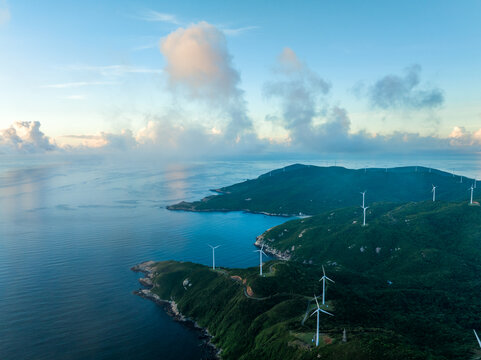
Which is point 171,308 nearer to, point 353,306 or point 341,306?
point 341,306

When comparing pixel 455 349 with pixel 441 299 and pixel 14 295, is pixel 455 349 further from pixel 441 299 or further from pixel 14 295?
pixel 14 295

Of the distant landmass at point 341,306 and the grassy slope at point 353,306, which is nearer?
the distant landmass at point 341,306

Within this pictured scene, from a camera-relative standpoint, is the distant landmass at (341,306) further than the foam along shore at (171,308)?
No

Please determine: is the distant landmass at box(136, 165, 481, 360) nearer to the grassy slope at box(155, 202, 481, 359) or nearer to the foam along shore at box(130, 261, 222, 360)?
the grassy slope at box(155, 202, 481, 359)

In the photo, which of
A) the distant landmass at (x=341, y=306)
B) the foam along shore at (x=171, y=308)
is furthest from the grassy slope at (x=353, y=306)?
the foam along shore at (x=171, y=308)

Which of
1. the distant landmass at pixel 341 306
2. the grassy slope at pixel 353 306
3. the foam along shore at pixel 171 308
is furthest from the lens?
the foam along shore at pixel 171 308

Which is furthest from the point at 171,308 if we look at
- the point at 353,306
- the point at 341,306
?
the point at 353,306

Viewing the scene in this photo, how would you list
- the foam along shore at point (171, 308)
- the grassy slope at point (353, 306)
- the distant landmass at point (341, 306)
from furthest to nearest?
the foam along shore at point (171, 308) → the grassy slope at point (353, 306) → the distant landmass at point (341, 306)

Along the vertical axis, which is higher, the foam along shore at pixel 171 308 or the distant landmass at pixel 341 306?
the distant landmass at pixel 341 306

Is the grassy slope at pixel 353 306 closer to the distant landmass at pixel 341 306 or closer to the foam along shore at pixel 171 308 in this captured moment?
the distant landmass at pixel 341 306
